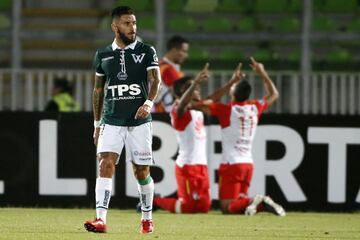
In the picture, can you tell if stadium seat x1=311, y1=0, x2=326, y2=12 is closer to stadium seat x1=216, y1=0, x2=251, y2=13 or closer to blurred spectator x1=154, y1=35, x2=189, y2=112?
stadium seat x1=216, y1=0, x2=251, y2=13

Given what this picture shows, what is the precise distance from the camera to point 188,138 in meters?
12.7

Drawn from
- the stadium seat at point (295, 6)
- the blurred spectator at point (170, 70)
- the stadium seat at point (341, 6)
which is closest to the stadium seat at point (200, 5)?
the stadium seat at point (295, 6)

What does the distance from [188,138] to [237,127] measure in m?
0.58

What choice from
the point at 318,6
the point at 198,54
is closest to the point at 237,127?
the point at 198,54

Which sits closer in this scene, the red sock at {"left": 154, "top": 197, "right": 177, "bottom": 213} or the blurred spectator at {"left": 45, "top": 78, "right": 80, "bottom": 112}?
the red sock at {"left": 154, "top": 197, "right": 177, "bottom": 213}

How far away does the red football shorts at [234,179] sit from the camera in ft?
41.6

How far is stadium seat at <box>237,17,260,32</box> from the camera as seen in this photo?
1858 cm

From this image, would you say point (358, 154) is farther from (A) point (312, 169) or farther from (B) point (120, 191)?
(B) point (120, 191)

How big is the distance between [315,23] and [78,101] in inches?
189

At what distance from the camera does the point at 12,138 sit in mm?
13203

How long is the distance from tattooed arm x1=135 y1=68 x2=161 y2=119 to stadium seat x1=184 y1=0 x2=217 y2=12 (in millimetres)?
9834

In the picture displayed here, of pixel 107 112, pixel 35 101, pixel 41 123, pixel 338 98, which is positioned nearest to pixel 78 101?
pixel 35 101

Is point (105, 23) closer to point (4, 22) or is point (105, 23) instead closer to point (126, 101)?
point (4, 22)

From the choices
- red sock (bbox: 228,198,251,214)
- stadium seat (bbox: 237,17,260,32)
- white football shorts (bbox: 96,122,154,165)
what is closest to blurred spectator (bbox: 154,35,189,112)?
red sock (bbox: 228,198,251,214)
